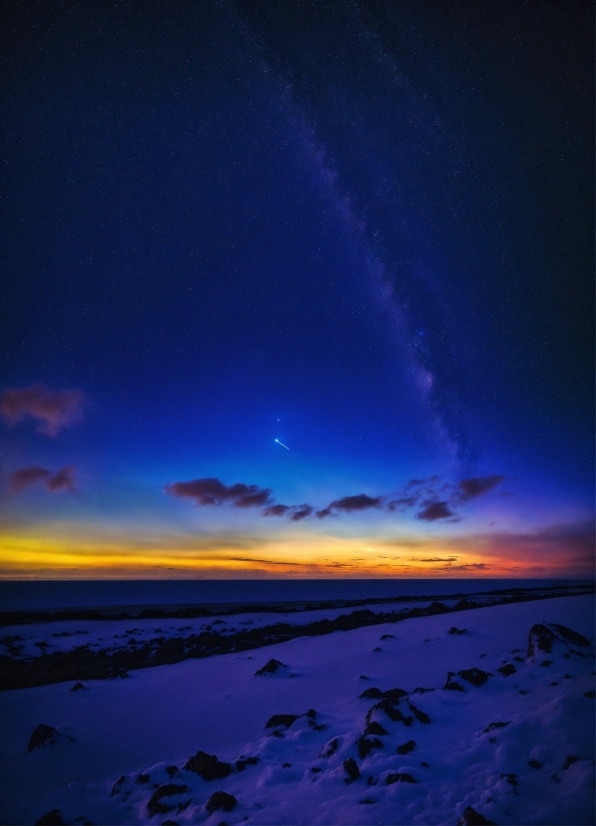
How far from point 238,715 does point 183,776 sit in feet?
9.50

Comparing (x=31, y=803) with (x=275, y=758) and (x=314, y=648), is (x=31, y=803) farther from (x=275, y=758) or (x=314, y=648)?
(x=314, y=648)

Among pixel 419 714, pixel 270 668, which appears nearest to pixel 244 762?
pixel 419 714

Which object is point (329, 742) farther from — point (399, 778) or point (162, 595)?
point (162, 595)

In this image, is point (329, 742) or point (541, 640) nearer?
point (329, 742)

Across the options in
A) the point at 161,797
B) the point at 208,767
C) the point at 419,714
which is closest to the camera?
the point at 161,797

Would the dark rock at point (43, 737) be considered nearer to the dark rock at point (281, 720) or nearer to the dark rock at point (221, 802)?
the dark rock at point (281, 720)

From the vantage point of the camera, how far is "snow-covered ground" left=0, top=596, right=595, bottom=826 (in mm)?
4438

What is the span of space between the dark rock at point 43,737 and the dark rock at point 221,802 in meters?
4.17

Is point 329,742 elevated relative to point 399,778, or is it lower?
lower

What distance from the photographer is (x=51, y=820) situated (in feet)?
16.7

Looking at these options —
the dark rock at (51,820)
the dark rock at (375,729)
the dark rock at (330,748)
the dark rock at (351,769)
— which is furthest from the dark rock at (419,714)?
the dark rock at (51,820)

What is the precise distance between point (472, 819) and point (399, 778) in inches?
43.9

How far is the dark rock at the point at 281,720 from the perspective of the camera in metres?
7.40

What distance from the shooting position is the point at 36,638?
19922 mm
